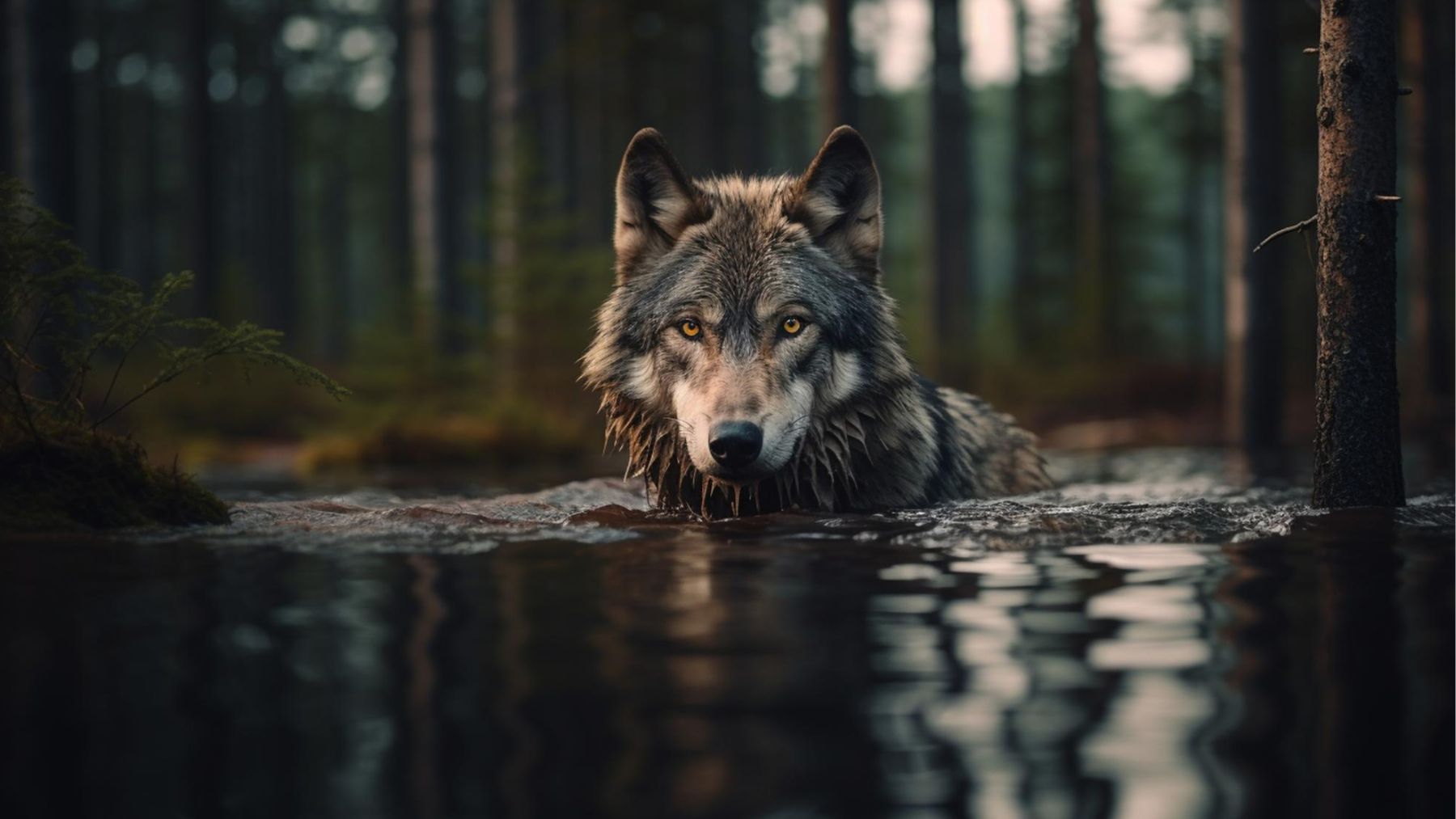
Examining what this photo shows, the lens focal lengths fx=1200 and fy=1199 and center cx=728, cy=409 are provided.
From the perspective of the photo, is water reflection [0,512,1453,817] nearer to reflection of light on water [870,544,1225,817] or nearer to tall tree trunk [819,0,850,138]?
reflection of light on water [870,544,1225,817]

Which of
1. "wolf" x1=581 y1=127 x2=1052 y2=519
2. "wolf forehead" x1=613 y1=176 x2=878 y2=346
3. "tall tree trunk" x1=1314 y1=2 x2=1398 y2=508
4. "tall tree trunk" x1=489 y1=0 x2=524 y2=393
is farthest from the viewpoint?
"tall tree trunk" x1=489 y1=0 x2=524 y2=393

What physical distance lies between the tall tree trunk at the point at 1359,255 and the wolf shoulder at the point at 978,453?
1934 mm

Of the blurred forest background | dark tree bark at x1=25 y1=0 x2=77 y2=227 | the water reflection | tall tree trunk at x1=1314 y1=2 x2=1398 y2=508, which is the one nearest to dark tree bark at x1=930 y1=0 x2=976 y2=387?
the blurred forest background

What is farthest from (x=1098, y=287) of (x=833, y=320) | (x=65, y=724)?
(x=65, y=724)

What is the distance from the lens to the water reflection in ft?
7.93

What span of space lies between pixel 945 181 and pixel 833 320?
19682 mm

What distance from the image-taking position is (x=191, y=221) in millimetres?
24422

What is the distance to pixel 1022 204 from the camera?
113 feet

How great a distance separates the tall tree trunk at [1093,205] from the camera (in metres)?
25.2

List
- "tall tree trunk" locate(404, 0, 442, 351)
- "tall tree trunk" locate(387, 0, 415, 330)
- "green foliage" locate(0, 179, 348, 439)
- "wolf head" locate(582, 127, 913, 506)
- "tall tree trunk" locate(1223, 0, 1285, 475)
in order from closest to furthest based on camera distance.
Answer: "green foliage" locate(0, 179, 348, 439)
"wolf head" locate(582, 127, 913, 506)
"tall tree trunk" locate(1223, 0, 1285, 475)
"tall tree trunk" locate(404, 0, 442, 351)
"tall tree trunk" locate(387, 0, 415, 330)

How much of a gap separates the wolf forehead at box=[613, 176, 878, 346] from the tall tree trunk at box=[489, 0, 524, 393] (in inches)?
424

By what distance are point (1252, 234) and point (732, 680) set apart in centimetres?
1231

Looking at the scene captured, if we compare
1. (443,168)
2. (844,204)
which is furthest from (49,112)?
(844,204)

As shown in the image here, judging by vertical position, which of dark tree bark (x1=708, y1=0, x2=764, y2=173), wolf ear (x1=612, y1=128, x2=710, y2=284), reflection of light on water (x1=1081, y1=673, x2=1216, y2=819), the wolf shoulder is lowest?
reflection of light on water (x1=1081, y1=673, x2=1216, y2=819)
